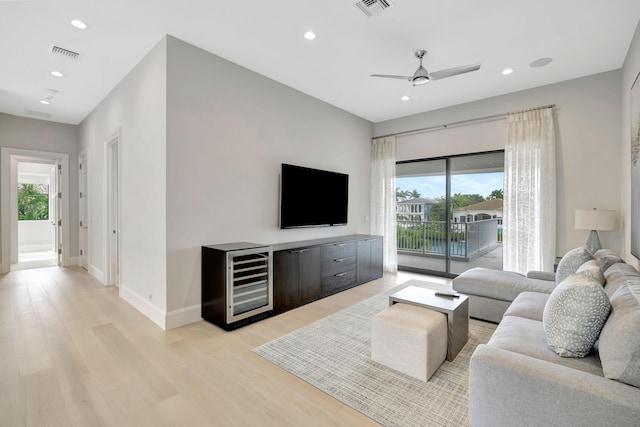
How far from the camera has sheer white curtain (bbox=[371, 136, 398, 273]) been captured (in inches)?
229

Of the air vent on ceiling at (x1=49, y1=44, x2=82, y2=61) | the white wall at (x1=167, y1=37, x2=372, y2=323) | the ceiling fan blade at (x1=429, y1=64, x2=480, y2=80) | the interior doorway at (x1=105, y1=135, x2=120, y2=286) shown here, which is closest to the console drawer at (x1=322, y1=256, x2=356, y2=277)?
the white wall at (x1=167, y1=37, x2=372, y2=323)

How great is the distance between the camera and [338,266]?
14.4 ft

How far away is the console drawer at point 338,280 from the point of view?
4.17 m

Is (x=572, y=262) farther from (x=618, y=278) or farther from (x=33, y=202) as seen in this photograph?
(x=33, y=202)

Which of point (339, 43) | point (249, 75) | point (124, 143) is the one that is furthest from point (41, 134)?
point (339, 43)

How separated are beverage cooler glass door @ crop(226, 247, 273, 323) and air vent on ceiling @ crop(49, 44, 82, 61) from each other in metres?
2.99

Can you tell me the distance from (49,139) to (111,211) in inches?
119

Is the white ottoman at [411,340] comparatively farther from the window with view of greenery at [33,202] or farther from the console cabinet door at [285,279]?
the window with view of greenery at [33,202]

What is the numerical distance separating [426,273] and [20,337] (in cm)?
568

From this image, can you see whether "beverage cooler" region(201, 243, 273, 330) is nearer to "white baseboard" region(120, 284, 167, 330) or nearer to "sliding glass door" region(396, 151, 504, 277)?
"white baseboard" region(120, 284, 167, 330)

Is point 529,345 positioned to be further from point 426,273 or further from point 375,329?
point 426,273

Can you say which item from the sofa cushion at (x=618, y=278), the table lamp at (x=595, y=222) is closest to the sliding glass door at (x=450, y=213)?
the table lamp at (x=595, y=222)

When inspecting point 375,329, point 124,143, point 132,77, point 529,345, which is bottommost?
point 375,329

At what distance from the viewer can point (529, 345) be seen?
1.72 meters
